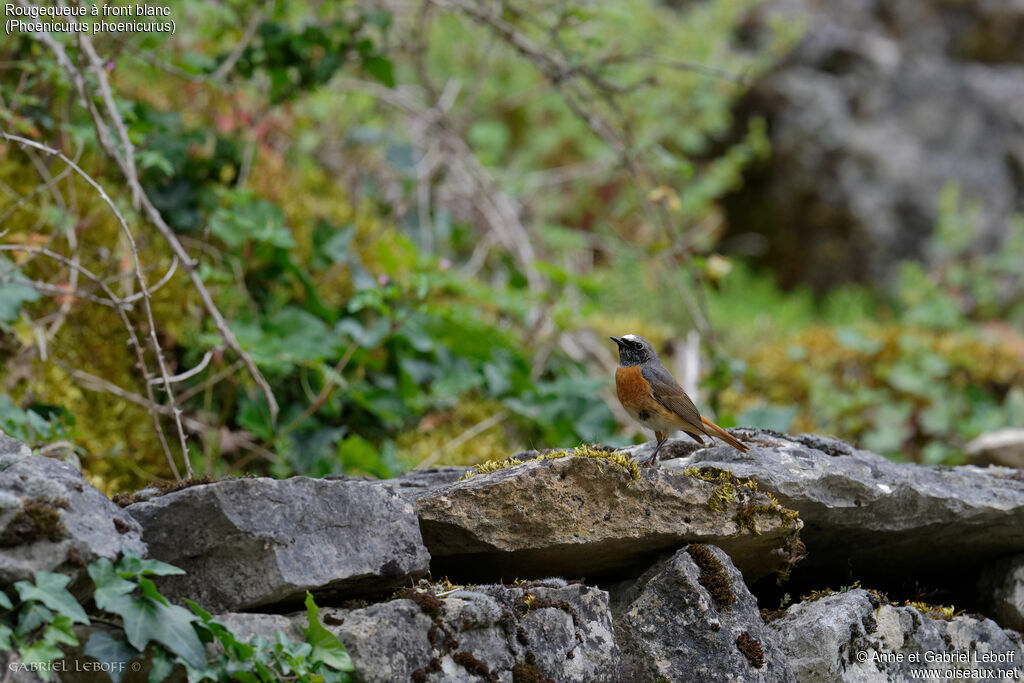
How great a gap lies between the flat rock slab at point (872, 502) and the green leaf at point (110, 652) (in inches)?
75.0

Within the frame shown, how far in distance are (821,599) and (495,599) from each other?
1325mm

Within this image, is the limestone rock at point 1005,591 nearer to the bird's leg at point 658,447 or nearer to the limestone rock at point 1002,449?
the bird's leg at point 658,447

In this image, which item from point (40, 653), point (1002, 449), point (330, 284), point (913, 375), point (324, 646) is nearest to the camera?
point (40, 653)

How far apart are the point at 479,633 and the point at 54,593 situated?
1.10 meters

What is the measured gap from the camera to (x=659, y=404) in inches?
145

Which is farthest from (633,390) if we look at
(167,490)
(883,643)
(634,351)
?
(167,490)

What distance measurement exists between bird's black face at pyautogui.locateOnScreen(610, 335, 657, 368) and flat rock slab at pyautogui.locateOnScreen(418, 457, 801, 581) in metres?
0.96

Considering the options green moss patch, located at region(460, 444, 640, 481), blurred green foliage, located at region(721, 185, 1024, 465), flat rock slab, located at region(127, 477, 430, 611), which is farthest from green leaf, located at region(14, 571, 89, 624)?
blurred green foliage, located at region(721, 185, 1024, 465)

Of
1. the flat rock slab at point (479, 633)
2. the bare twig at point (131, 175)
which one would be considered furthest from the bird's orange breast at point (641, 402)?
the bare twig at point (131, 175)

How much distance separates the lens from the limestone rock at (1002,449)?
544cm

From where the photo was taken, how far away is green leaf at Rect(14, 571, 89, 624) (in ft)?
6.97

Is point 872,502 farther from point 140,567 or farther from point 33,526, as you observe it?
point 33,526

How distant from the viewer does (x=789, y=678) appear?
117 inches

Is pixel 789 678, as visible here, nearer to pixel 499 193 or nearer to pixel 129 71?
pixel 499 193
